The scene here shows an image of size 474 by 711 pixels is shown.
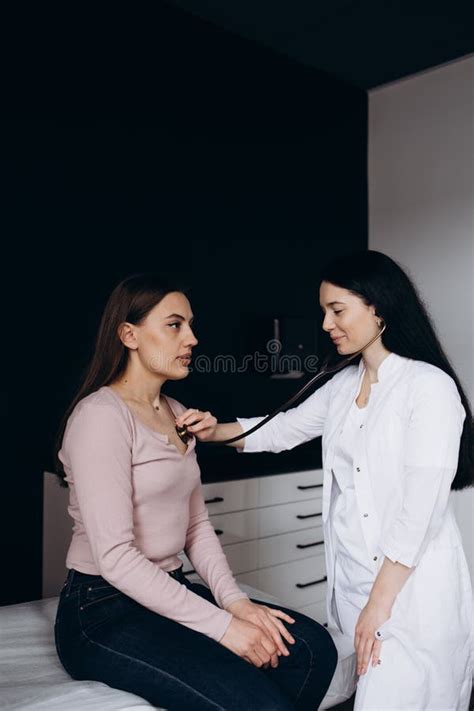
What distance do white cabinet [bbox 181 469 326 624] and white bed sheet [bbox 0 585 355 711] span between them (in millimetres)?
728

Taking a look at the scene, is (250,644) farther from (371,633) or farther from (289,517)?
(289,517)

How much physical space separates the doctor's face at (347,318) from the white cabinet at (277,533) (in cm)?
99

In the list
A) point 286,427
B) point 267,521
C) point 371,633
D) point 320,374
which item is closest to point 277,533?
point 267,521

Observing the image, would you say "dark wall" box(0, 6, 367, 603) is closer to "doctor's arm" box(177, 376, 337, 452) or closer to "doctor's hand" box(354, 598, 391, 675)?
"doctor's arm" box(177, 376, 337, 452)

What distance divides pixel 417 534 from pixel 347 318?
22.0 inches

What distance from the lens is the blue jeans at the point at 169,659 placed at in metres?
1.15

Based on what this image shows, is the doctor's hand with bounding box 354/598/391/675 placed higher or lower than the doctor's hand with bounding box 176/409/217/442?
lower

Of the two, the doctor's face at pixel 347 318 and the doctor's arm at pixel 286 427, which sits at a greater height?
the doctor's face at pixel 347 318

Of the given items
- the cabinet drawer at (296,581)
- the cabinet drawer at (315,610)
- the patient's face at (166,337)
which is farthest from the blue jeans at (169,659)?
the cabinet drawer at (315,610)

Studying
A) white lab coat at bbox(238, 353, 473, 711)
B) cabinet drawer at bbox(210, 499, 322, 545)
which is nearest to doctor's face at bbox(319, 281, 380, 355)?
white lab coat at bbox(238, 353, 473, 711)

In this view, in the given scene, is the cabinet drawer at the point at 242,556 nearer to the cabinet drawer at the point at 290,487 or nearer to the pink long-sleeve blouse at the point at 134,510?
the cabinet drawer at the point at 290,487

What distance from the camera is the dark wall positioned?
249 cm

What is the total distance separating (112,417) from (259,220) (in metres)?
2.26

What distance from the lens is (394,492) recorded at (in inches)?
62.1
